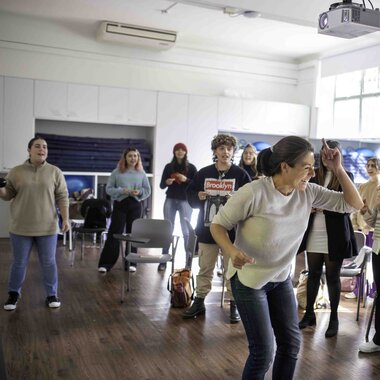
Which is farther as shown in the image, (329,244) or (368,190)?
(368,190)

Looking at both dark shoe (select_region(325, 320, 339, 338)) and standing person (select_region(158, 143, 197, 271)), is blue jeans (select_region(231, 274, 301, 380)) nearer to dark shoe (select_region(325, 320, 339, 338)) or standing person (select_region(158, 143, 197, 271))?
dark shoe (select_region(325, 320, 339, 338))

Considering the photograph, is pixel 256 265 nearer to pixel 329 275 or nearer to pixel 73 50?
pixel 329 275

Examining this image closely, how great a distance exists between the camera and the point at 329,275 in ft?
12.2

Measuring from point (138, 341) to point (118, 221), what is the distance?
208 cm

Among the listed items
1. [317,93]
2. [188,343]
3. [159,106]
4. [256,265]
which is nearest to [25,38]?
[159,106]

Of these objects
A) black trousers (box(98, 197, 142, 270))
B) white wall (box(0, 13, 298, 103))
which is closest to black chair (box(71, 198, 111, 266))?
black trousers (box(98, 197, 142, 270))

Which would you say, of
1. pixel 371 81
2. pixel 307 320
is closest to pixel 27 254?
pixel 307 320

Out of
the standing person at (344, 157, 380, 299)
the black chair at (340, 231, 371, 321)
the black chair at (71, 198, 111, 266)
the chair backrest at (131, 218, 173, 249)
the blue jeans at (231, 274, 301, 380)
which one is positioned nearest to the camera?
the blue jeans at (231, 274, 301, 380)

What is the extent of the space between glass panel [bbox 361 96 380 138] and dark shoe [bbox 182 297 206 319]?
5138mm

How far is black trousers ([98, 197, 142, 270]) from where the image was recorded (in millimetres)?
5480

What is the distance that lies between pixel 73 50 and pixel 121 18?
1071mm

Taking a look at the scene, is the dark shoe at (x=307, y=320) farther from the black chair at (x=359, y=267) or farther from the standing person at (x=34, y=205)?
the standing person at (x=34, y=205)

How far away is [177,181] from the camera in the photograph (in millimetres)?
5859

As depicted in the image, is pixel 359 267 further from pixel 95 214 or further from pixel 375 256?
pixel 95 214
